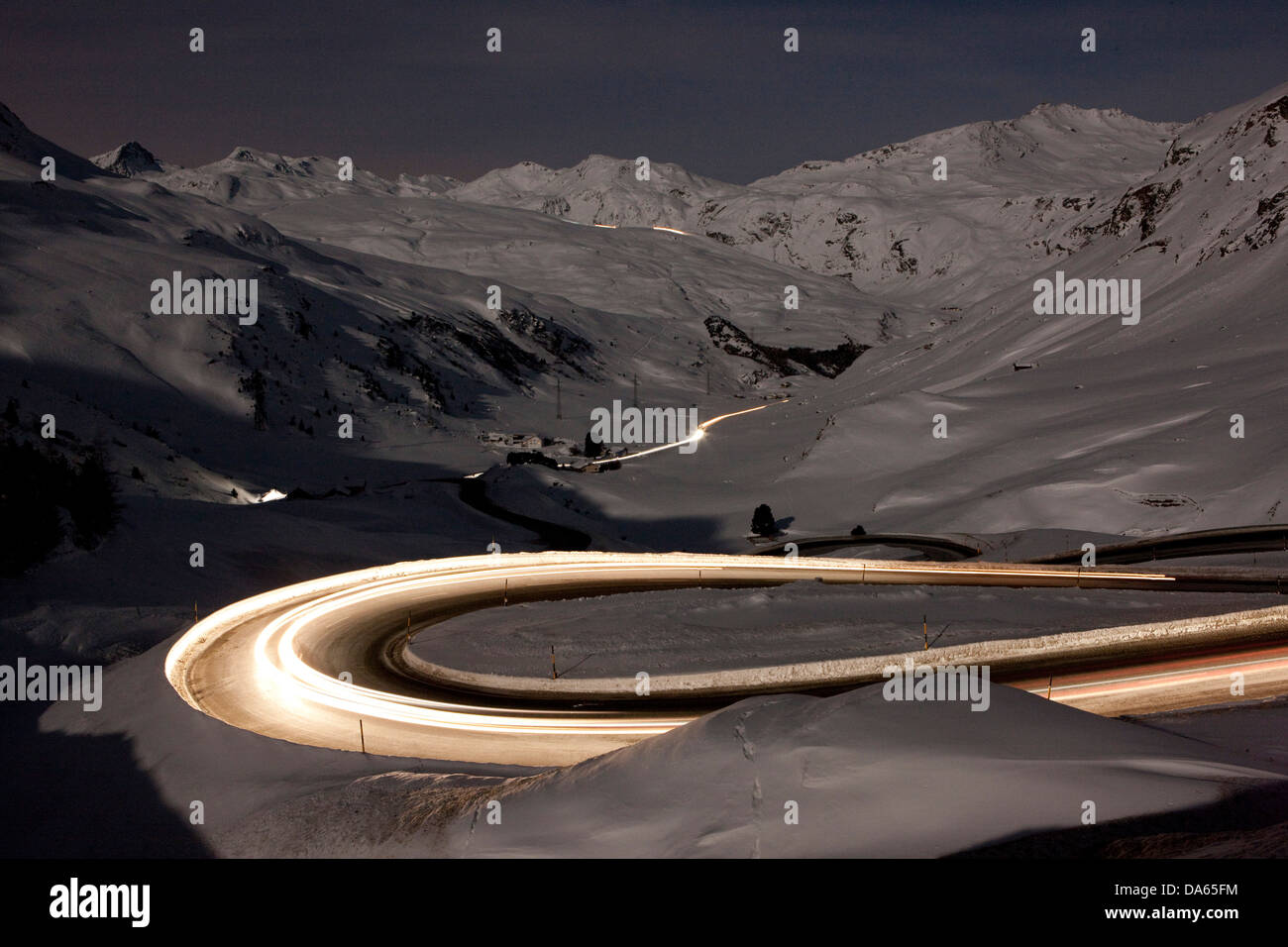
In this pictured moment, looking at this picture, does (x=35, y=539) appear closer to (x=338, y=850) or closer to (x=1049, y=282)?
(x=338, y=850)

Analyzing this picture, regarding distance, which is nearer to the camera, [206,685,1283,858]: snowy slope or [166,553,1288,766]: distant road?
[206,685,1283,858]: snowy slope

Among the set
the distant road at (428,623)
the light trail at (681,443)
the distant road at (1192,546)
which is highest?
the light trail at (681,443)

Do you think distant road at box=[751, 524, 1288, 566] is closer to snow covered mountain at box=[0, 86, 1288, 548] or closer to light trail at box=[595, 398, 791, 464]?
snow covered mountain at box=[0, 86, 1288, 548]

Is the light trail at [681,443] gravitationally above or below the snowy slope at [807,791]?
above

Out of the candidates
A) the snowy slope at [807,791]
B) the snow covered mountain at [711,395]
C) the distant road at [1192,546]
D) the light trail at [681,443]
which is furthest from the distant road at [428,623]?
the light trail at [681,443]

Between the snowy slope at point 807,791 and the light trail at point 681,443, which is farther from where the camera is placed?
the light trail at point 681,443

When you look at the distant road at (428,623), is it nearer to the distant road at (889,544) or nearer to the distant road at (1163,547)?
the distant road at (1163,547)

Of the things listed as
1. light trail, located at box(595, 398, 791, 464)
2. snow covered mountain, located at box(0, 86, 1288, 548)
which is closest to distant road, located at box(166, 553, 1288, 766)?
snow covered mountain, located at box(0, 86, 1288, 548)

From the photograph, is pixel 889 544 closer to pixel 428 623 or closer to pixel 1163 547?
pixel 1163 547
